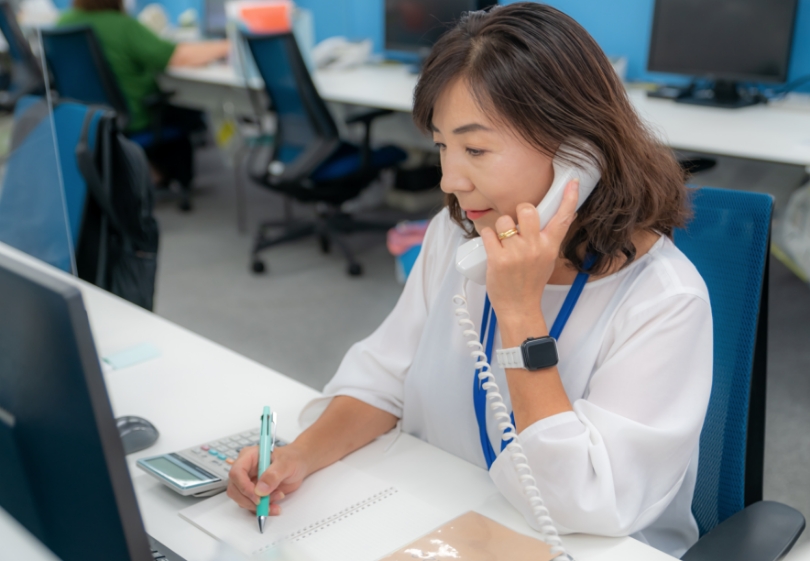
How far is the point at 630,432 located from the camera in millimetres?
852

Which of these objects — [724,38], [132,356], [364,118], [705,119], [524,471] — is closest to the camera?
[524,471]

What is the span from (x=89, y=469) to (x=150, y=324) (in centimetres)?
96

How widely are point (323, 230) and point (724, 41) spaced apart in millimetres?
1873

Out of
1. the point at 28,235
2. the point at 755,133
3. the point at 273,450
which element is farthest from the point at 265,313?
the point at 273,450

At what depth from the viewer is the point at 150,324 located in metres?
1.47

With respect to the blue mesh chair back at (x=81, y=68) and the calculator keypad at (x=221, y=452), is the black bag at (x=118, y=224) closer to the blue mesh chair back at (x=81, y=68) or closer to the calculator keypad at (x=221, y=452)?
the calculator keypad at (x=221, y=452)

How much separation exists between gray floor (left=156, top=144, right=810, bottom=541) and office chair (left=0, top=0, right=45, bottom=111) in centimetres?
114

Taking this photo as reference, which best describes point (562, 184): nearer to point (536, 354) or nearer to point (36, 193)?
point (536, 354)

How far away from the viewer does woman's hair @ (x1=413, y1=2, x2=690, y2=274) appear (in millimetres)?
900

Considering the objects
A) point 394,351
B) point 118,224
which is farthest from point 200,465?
point 118,224

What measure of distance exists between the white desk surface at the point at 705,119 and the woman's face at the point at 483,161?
0.71 meters

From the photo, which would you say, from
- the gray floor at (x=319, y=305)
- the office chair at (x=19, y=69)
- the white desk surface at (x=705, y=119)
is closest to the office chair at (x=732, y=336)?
the white desk surface at (x=705, y=119)

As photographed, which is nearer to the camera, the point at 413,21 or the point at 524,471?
the point at 524,471

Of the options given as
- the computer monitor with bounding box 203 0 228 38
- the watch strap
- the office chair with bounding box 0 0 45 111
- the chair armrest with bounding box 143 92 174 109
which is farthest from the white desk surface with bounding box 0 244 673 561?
the computer monitor with bounding box 203 0 228 38
